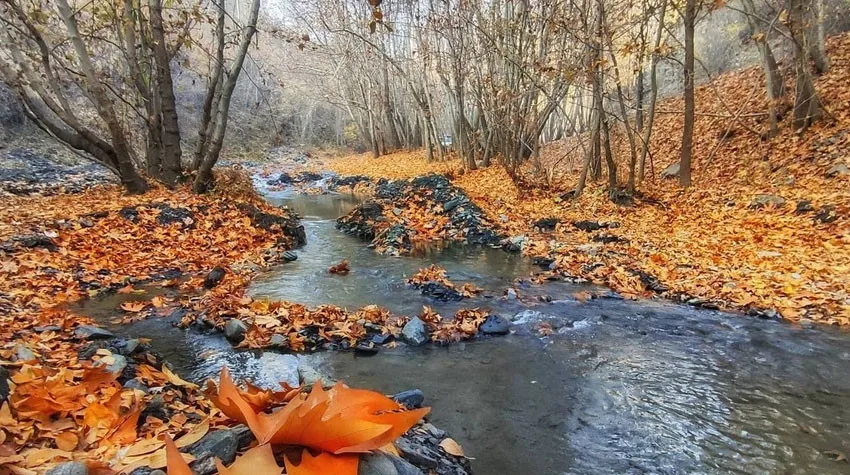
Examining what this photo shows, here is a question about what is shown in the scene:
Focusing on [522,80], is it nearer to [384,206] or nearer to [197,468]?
[384,206]

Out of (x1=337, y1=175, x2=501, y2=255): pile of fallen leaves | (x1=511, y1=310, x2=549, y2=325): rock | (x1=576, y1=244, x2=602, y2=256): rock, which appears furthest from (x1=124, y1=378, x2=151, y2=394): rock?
(x1=576, y1=244, x2=602, y2=256): rock

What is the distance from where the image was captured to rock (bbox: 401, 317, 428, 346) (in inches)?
218

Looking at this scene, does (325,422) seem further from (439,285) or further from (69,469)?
(439,285)

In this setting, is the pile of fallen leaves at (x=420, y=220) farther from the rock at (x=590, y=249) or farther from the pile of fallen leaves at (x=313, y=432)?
the pile of fallen leaves at (x=313, y=432)

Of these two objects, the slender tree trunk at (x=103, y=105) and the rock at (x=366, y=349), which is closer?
the rock at (x=366, y=349)

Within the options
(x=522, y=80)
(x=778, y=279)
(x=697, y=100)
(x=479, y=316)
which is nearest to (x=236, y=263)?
(x=479, y=316)

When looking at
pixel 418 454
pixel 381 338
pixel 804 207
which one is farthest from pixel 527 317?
pixel 804 207

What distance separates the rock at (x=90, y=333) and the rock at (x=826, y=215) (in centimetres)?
1018

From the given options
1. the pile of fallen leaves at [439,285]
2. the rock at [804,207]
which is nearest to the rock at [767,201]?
the rock at [804,207]

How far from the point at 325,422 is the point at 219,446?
0.53m

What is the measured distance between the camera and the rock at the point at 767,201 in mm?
9055

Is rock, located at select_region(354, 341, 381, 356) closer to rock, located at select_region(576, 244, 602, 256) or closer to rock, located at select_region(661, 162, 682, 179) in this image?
rock, located at select_region(576, 244, 602, 256)

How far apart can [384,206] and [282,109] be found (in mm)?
32719

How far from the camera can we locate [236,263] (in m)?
8.41
